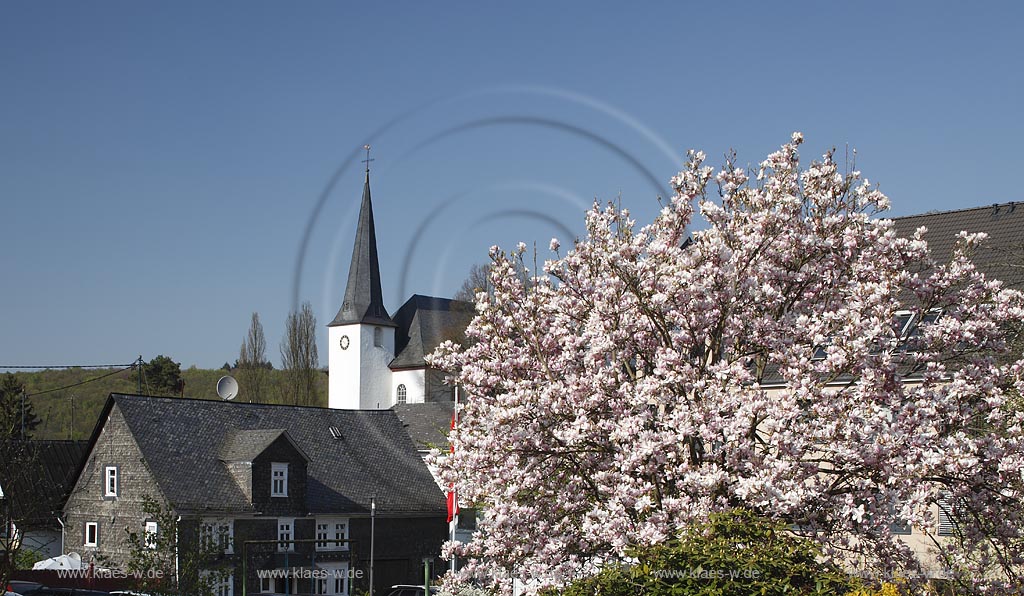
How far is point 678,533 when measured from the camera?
478 inches

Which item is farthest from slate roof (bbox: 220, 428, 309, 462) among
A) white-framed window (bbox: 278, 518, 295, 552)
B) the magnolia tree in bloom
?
the magnolia tree in bloom

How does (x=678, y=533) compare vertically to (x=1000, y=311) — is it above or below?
below

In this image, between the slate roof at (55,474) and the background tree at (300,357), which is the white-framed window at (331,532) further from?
the background tree at (300,357)

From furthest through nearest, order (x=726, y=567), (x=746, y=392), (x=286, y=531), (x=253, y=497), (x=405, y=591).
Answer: (x=405, y=591)
(x=286, y=531)
(x=253, y=497)
(x=746, y=392)
(x=726, y=567)

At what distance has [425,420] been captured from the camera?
58531mm

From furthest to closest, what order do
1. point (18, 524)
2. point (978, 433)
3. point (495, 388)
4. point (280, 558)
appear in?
point (280, 558)
point (18, 524)
point (495, 388)
point (978, 433)

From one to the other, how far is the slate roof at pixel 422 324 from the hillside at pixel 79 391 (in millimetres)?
10819

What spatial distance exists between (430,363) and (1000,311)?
8.22 meters

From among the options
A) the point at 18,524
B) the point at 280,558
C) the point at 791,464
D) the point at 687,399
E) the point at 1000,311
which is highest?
the point at 1000,311

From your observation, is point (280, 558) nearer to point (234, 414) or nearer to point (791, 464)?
point (234, 414)

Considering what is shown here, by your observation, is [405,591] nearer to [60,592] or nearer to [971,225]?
[60,592]

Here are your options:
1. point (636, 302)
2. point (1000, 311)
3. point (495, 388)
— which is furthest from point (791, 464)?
point (495, 388)

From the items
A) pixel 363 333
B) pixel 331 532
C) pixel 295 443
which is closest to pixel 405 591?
pixel 331 532

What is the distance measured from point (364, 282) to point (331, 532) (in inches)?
1751
